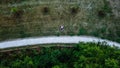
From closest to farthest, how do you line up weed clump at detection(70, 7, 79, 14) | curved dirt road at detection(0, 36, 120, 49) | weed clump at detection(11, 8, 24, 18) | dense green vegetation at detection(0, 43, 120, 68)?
1. dense green vegetation at detection(0, 43, 120, 68)
2. curved dirt road at detection(0, 36, 120, 49)
3. weed clump at detection(11, 8, 24, 18)
4. weed clump at detection(70, 7, 79, 14)

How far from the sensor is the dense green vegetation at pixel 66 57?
Result: 27422 mm

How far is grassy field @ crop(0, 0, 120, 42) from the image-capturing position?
1404 inches

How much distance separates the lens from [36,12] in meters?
36.3

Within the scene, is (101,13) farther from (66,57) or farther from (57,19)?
(66,57)

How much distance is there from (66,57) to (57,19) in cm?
574

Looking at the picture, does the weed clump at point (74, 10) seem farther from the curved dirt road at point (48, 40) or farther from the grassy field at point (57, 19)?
the curved dirt road at point (48, 40)

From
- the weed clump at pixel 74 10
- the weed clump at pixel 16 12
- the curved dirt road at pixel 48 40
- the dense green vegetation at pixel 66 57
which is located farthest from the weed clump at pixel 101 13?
the weed clump at pixel 16 12

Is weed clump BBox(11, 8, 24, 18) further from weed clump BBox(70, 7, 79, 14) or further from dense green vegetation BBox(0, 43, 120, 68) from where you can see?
weed clump BBox(70, 7, 79, 14)

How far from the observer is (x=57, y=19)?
36.2m

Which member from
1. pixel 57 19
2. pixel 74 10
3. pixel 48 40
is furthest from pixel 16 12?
pixel 74 10

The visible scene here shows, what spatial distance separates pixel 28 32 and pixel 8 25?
2.37 m

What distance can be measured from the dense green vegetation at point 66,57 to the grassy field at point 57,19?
9.44 ft

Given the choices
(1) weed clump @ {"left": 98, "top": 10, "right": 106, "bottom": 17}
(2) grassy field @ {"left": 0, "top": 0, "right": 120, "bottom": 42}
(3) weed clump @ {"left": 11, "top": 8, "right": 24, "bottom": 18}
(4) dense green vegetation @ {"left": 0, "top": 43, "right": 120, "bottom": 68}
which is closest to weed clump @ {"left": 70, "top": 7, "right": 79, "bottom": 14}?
(2) grassy field @ {"left": 0, "top": 0, "right": 120, "bottom": 42}

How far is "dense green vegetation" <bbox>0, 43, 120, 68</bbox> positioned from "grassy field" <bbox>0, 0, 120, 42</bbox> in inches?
113
